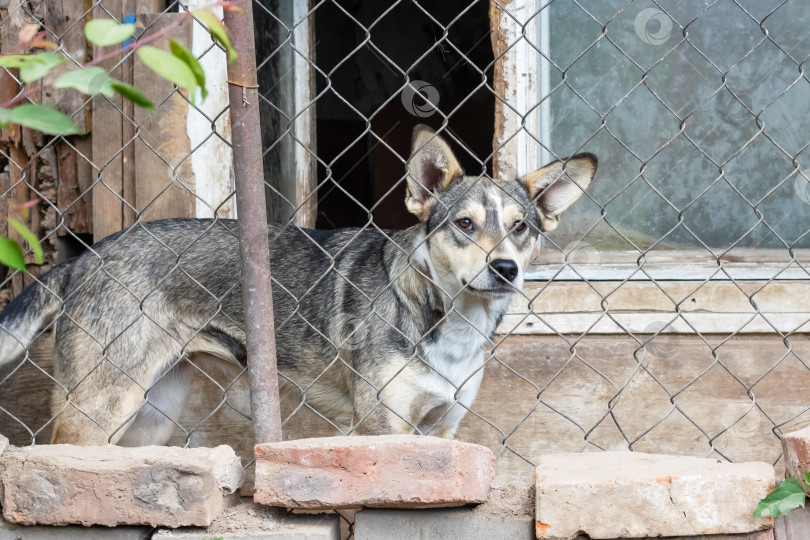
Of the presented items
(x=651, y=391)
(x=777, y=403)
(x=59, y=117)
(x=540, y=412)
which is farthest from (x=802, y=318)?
(x=59, y=117)

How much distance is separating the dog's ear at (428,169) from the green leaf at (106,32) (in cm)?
229

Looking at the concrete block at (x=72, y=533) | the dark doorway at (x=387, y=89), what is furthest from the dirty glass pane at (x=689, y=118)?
the dark doorway at (x=387, y=89)

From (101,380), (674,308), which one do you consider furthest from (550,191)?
(101,380)

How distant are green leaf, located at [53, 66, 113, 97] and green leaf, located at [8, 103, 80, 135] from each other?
0.14ft

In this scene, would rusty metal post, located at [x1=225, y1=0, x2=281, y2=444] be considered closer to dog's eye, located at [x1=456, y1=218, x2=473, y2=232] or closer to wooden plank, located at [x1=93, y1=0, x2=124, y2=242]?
dog's eye, located at [x1=456, y1=218, x2=473, y2=232]

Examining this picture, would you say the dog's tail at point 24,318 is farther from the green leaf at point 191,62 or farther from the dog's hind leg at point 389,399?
the green leaf at point 191,62

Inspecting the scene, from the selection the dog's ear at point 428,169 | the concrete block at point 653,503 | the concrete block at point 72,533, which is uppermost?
the dog's ear at point 428,169

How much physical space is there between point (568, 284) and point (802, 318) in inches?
44.3

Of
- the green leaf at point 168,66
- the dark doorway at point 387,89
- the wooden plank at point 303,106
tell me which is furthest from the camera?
the dark doorway at point 387,89

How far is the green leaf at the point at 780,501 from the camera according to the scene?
229cm

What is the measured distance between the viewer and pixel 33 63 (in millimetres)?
1017

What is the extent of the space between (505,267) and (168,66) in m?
2.47

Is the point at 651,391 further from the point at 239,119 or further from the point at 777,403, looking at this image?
the point at 239,119
